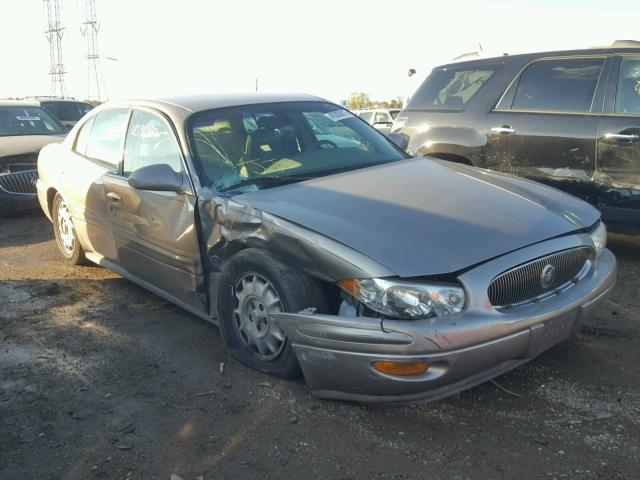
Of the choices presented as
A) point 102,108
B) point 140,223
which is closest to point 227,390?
point 140,223

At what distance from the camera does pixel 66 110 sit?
14.8 meters

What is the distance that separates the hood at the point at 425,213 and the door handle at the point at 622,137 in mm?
1636

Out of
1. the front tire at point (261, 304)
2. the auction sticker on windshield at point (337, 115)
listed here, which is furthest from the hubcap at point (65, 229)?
the front tire at point (261, 304)

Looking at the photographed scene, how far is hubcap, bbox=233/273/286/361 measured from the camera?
132 inches

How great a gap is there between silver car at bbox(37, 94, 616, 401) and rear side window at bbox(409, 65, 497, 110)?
6.40 ft

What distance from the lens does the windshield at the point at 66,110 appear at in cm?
1459

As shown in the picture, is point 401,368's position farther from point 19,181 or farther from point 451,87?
point 19,181

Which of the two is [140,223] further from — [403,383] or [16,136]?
[16,136]

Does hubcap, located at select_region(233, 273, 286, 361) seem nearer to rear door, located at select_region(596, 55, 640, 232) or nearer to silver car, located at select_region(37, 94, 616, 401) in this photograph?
silver car, located at select_region(37, 94, 616, 401)

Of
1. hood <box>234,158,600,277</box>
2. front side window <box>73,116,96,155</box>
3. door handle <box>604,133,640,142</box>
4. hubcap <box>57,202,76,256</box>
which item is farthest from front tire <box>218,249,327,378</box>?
door handle <box>604,133,640,142</box>

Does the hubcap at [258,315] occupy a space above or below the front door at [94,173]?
below

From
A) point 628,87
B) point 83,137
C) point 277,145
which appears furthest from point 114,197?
point 628,87

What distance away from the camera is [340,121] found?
4.74 metres

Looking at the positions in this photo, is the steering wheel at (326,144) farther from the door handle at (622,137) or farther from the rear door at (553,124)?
the door handle at (622,137)
